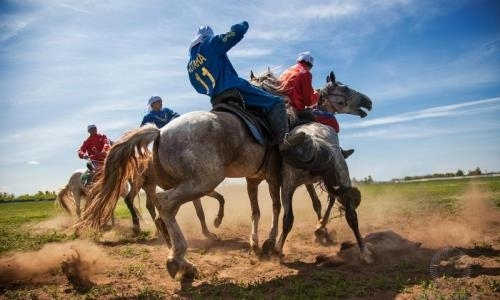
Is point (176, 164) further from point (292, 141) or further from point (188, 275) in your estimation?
point (292, 141)

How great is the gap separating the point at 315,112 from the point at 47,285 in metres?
5.56

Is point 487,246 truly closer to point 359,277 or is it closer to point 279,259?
point 359,277

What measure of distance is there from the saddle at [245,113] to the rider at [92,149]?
25.6 feet

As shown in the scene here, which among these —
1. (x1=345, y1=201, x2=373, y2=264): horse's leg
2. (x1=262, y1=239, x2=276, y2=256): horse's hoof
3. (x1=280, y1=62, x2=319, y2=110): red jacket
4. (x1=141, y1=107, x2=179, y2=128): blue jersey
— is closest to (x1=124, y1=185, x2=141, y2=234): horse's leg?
(x1=141, y1=107, x2=179, y2=128): blue jersey

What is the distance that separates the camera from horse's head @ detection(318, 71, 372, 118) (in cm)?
854

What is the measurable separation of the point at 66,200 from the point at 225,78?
34.8 feet

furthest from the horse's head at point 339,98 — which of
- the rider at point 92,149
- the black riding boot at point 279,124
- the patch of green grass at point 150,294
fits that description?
the rider at point 92,149

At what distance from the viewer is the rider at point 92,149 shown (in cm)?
1270

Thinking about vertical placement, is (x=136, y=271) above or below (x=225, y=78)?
below

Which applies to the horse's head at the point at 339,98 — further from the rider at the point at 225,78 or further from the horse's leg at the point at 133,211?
the horse's leg at the point at 133,211

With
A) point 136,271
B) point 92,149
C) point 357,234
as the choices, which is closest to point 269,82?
point 357,234

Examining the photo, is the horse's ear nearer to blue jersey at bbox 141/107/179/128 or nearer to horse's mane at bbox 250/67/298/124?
horse's mane at bbox 250/67/298/124

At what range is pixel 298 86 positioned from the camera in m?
7.25

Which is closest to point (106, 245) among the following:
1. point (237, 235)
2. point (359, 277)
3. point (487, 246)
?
point (237, 235)
